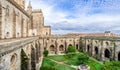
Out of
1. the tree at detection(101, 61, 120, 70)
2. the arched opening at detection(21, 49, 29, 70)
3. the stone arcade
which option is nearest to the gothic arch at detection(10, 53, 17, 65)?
the stone arcade

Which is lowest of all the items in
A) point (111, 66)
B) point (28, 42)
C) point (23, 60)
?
point (111, 66)

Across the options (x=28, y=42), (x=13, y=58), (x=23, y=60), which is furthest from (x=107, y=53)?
(x=13, y=58)

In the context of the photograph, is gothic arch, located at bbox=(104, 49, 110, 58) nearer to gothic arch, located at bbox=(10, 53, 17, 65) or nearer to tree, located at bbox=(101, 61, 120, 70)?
tree, located at bbox=(101, 61, 120, 70)

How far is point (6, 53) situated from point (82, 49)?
4249 centimetres

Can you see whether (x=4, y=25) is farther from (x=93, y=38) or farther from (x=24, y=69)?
(x=93, y=38)

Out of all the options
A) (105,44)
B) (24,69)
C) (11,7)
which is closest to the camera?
(24,69)

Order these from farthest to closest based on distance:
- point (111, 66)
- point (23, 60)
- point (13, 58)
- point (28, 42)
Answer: point (111, 66), point (28, 42), point (23, 60), point (13, 58)

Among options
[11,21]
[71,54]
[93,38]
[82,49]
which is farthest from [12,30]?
[82,49]

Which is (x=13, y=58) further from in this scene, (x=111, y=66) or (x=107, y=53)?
(x=107, y=53)

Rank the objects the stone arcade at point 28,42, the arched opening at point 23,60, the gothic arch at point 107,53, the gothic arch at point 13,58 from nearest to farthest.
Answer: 1. the gothic arch at point 13,58
2. the stone arcade at point 28,42
3. the arched opening at point 23,60
4. the gothic arch at point 107,53

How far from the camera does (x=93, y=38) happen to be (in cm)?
4369

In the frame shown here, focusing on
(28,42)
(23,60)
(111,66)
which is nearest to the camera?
(23,60)

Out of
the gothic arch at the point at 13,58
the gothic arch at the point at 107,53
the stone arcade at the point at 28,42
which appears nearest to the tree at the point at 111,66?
the stone arcade at the point at 28,42

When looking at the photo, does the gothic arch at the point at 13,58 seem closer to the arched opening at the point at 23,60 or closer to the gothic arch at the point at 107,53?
Result: the arched opening at the point at 23,60
